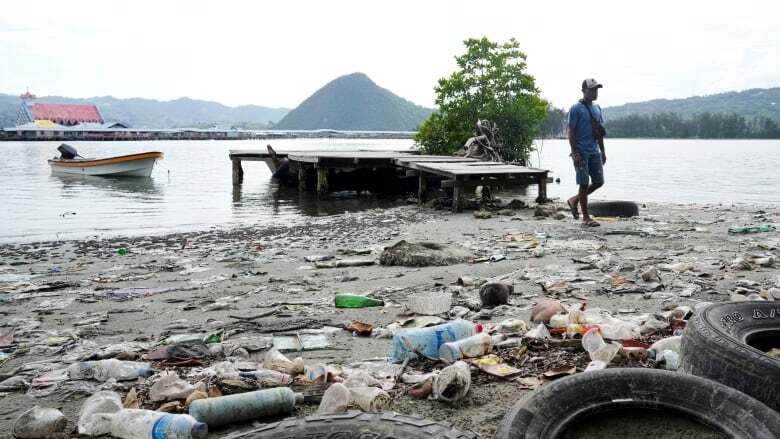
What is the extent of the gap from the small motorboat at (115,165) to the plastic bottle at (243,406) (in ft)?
86.6

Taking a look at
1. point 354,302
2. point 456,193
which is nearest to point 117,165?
point 456,193

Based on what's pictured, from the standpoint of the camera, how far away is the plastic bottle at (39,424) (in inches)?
99.1

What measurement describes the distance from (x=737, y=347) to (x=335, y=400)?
1.77 meters

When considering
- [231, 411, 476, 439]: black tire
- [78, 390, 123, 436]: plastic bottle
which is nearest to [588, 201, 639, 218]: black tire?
[231, 411, 476, 439]: black tire

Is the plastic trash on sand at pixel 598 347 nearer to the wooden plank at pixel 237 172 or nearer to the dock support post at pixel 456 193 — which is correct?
the dock support post at pixel 456 193

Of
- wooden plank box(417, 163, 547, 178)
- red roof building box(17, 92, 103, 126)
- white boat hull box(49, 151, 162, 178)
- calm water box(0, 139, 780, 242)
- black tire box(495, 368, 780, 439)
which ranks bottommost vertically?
calm water box(0, 139, 780, 242)

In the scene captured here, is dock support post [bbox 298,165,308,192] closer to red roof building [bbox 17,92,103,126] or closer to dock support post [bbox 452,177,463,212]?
dock support post [bbox 452,177,463,212]

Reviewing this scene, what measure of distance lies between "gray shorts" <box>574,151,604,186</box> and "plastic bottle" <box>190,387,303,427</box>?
6.70 m

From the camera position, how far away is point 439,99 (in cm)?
2203

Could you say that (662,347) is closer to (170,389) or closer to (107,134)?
(170,389)

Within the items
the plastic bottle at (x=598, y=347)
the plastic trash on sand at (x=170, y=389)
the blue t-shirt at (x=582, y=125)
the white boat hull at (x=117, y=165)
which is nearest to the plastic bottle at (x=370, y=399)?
the plastic trash on sand at (x=170, y=389)

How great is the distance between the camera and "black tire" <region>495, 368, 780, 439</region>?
2.01 metres

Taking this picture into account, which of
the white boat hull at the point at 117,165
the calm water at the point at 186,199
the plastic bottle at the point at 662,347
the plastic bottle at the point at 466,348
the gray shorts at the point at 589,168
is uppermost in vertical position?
the gray shorts at the point at 589,168

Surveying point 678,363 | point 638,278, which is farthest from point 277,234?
point 678,363
